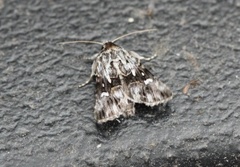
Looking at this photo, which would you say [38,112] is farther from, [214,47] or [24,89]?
[214,47]

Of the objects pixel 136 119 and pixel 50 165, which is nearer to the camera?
pixel 50 165

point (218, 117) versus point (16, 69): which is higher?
point (16, 69)

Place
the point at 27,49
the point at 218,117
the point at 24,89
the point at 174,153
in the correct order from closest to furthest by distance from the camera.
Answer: the point at 174,153 < the point at 218,117 < the point at 24,89 < the point at 27,49

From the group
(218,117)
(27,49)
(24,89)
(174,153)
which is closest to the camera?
(174,153)

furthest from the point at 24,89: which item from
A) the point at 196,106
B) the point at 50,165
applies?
the point at 196,106

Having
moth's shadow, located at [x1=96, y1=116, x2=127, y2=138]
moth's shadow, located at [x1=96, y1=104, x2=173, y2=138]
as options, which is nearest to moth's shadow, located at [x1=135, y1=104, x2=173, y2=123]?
moth's shadow, located at [x1=96, y1=104, x2=173, y2=138]

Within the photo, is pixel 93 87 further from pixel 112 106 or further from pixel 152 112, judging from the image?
pixel 152 112

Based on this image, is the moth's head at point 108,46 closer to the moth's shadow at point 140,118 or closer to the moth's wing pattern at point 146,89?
the moth's wing pattern at point 146,89

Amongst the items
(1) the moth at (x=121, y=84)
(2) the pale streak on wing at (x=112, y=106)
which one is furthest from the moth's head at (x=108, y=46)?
(2) the pale streak on wing at (x=112, y=106)
